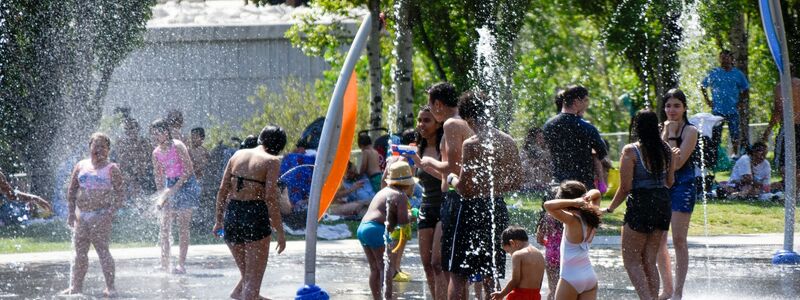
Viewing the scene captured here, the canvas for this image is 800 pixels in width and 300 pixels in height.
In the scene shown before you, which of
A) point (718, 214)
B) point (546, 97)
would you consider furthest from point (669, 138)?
point (546, 97)

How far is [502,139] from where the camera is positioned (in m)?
8.41

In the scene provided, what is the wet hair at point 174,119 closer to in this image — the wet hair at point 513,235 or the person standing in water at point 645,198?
the person standing in water at point 645,198

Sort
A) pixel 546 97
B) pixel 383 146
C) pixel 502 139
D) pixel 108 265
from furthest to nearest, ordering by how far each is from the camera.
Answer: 1. pixel 546 97
2. pixel 383 146
3. pixel 108 265
4. pixel 502 139

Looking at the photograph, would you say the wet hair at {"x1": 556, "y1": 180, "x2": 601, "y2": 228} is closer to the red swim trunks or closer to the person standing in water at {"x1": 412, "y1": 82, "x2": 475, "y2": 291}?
the red swim trunks

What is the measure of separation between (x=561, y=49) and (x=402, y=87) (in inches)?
595

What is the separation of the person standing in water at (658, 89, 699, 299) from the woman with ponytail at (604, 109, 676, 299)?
60cm

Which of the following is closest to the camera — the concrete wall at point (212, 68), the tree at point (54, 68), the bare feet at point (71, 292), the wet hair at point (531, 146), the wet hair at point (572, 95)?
the wet hair at point (572, 95)

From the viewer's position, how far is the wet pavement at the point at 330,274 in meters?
10.5

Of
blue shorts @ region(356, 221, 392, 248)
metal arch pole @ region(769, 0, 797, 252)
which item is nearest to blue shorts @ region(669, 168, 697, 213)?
blue shorts @ region(356, 221, 392, 248)

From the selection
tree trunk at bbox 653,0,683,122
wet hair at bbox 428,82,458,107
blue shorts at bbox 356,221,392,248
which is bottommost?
blue shorts at bbox 356,221,392,248

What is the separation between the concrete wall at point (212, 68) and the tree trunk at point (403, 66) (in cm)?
769

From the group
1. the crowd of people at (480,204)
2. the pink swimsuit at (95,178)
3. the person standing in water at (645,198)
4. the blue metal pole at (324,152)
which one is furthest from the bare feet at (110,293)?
the person standing in water at (645,198)

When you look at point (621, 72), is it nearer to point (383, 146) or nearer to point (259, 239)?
point (383, 146)

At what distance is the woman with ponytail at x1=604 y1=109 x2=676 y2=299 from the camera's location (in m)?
8.83
